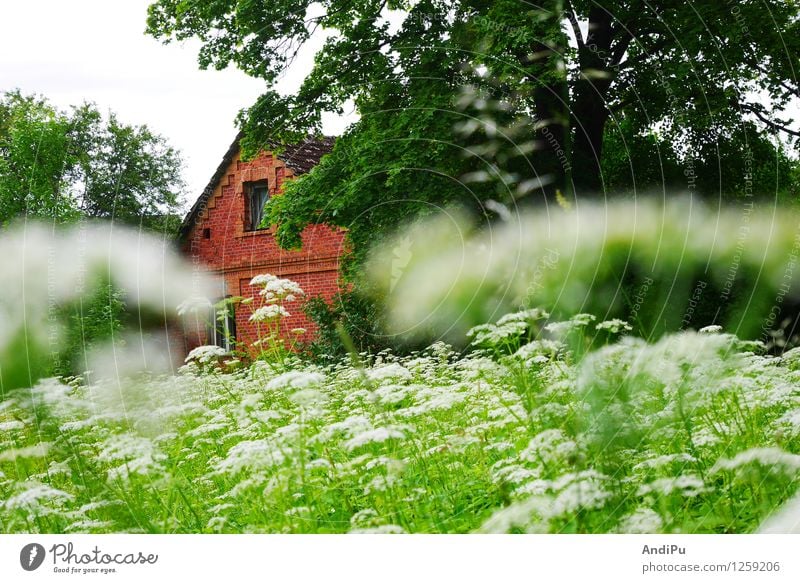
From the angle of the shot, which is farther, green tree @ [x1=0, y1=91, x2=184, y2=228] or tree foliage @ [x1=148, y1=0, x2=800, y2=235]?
tree foliage @ [x1=148, y1=0, x2=800, y2=235]

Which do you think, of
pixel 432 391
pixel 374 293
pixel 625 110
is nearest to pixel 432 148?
pixel 374 293

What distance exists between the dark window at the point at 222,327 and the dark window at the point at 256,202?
0.37m

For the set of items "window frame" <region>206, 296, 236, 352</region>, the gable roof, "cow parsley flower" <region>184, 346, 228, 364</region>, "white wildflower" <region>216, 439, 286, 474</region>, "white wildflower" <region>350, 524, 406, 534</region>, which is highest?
the gable roof

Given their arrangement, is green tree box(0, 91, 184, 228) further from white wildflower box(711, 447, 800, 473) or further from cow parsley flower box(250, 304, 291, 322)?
white wildflower box(711, 447, 800, 473)

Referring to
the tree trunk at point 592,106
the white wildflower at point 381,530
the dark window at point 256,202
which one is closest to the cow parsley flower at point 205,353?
the dark window at point 256,202

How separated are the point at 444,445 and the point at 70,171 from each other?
6.32ft

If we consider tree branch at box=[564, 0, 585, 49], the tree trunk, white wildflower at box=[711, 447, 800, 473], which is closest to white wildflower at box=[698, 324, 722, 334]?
white wildflower at box=[711, 447, 800, 473]

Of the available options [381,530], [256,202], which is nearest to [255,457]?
[381,530]

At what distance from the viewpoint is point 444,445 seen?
2477 millimetres

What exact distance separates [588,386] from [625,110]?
144 centimetres

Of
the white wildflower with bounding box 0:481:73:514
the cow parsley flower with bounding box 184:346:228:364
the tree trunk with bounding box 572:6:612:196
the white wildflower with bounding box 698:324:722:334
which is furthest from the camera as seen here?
the tree trunk with bounding box 572:6:612:196

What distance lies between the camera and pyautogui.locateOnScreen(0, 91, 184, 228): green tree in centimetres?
296

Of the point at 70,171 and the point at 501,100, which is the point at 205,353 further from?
the point at 501,100

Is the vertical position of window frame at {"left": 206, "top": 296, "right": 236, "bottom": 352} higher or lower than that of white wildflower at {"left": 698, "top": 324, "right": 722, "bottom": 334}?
higher
